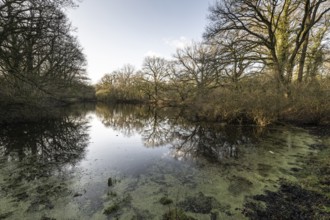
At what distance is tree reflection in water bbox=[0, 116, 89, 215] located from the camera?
12.3ft

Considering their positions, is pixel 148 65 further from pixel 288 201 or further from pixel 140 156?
pixel 288 201

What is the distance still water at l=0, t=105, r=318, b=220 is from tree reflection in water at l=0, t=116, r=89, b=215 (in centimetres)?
2

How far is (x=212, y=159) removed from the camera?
19.6 feet

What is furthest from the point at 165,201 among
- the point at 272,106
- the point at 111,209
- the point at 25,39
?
the point at 272,106

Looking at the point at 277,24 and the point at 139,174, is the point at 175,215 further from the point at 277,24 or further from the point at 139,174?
the point at 277,24

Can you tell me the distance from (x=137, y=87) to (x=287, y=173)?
31239 mm

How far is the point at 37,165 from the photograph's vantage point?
210 inches

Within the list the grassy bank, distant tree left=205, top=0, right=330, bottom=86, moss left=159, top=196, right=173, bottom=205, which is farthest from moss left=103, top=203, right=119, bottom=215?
distant tree left=205, top=0, right=330, bottom=86

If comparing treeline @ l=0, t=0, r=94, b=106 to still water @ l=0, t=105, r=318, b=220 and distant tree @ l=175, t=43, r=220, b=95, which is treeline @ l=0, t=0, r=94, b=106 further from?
distant tree @ l=175, t=43, r=220, b=95

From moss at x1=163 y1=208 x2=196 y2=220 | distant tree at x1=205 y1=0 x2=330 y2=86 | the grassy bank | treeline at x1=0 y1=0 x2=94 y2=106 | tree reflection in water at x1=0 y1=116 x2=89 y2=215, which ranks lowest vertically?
tree reflection in water at x1=0 y1=116 x2=89 y2=215

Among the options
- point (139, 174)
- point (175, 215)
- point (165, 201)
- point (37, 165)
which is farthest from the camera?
point (37, 165)

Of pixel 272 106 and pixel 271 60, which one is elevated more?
pixel 271 60

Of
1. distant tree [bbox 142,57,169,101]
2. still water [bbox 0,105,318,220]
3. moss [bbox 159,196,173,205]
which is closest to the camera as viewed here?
still water [bbox 0,105,318,220]

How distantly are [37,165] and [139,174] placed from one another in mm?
2859
